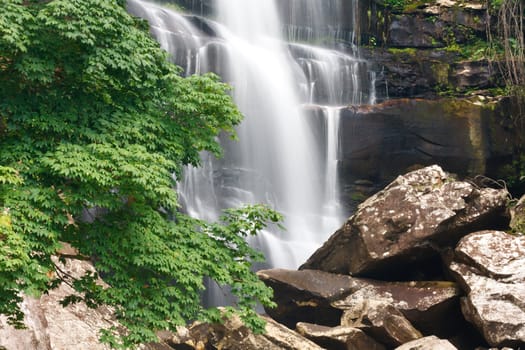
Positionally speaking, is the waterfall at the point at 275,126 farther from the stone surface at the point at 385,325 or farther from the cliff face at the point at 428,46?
the stone surface at the point at 385,325

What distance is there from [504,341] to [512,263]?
1546 millimetres

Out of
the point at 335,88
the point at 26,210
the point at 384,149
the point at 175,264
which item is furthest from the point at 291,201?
the point at 26,210

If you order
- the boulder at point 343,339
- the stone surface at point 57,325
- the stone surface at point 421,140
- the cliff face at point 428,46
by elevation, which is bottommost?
the boulder at point 343,339

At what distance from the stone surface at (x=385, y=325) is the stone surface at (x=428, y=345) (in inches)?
20.3

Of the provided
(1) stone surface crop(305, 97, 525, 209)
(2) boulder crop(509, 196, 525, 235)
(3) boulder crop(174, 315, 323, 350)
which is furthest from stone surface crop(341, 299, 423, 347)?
(1) stone surface crop(305, 97, 525, 209)

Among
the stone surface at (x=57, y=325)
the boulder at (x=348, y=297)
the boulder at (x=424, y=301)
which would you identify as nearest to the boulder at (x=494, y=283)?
the boulder at (x=424, y=301)

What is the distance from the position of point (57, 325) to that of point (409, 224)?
688 cm

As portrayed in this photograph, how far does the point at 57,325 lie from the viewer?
9.04 metres

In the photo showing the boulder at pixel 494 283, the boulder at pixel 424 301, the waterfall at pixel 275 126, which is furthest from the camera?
the waterfall at pixel 275 126

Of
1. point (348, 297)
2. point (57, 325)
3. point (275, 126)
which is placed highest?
point (275, 126)

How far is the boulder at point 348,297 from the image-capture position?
11273mm

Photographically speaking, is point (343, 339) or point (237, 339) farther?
point (343, 339)

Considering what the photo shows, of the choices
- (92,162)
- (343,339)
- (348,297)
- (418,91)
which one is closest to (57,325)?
(92,162)

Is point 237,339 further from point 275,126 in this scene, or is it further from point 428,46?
point 428,46
